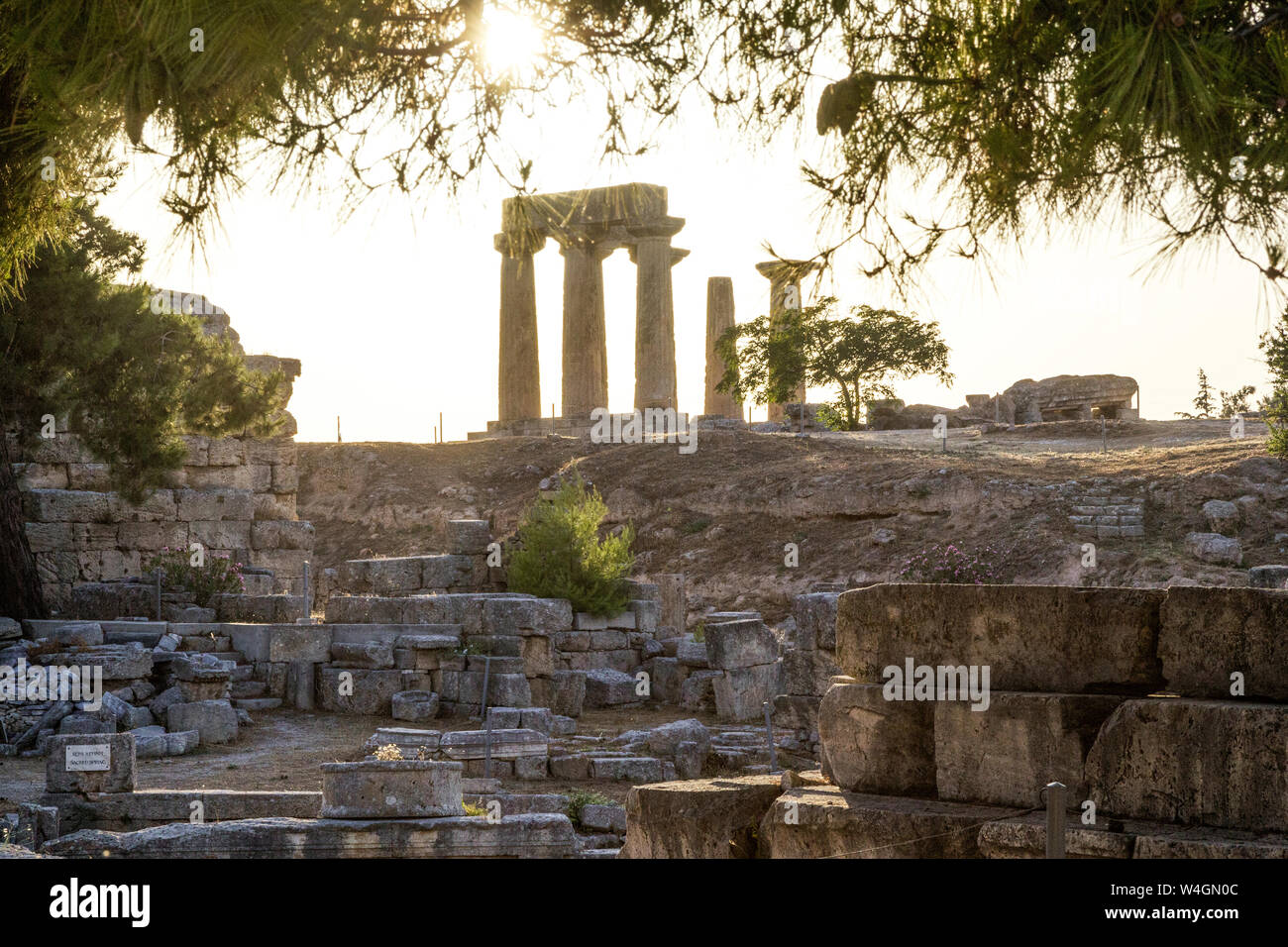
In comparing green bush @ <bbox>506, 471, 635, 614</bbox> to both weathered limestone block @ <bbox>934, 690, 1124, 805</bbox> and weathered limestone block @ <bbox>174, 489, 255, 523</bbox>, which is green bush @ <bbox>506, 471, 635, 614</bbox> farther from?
weathered limestone block @ <bbox>934, 690, 1124, 805</bbox>

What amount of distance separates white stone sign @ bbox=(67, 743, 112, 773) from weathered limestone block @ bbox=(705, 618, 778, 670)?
8190mm

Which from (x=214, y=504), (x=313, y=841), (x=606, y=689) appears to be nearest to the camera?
(x=313, y=841)

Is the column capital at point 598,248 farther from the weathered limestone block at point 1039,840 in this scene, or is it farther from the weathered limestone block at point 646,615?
the weathered limestone block at point 1039,840

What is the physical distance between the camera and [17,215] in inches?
278

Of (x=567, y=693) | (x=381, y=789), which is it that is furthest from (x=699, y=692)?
(x=381, y=789)

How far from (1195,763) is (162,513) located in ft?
61.9

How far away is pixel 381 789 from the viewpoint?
28.3 ft

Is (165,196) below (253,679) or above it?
above

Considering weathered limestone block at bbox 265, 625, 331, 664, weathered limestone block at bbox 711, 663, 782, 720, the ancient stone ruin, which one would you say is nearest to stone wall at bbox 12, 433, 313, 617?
weathered limestone block at bbox 265, 625, 331, 664

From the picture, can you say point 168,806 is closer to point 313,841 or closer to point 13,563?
point 313,841

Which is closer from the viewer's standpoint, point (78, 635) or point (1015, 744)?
point (1015, 744)
